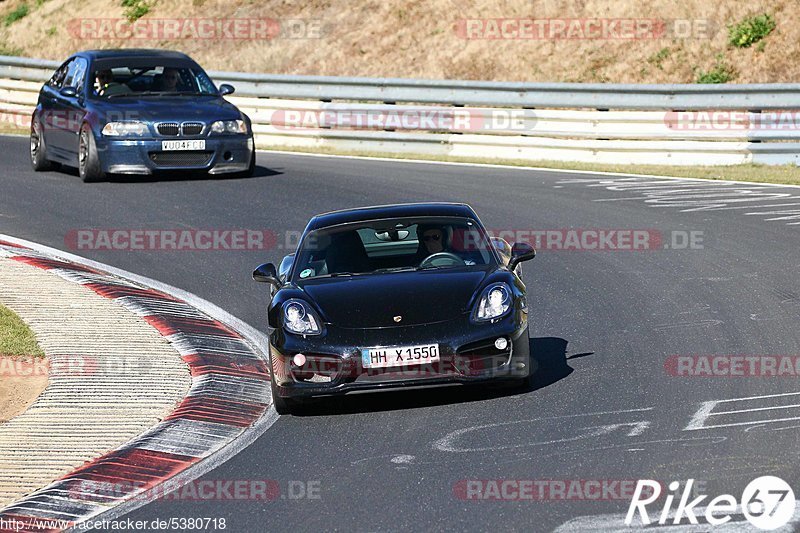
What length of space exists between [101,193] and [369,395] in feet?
31.8

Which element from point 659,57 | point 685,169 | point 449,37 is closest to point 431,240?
point 685,169

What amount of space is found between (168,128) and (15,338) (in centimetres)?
829

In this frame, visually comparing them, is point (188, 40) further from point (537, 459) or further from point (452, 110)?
point (537, 459)

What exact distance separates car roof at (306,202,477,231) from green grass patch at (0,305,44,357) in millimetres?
2145

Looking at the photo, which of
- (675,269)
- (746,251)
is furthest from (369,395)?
(746,251)

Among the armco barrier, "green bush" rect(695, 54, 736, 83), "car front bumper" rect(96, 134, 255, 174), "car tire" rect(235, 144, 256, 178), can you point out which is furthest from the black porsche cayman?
"green bush" rect(695, 54, 736, 83)

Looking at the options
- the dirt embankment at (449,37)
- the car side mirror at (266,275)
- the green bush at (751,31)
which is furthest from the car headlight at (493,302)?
the green bush at (751,31)

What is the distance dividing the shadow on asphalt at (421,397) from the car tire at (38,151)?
11840 mm

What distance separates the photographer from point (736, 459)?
7102mm

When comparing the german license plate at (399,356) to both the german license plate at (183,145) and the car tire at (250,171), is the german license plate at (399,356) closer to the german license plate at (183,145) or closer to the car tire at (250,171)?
the german license plate at (183,145)

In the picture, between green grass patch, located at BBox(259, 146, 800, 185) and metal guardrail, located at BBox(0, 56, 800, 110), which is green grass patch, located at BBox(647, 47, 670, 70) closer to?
metal guardrail, located at BBox(0, 56, 800, 110)

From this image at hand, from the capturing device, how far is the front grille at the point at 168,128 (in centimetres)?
1838
